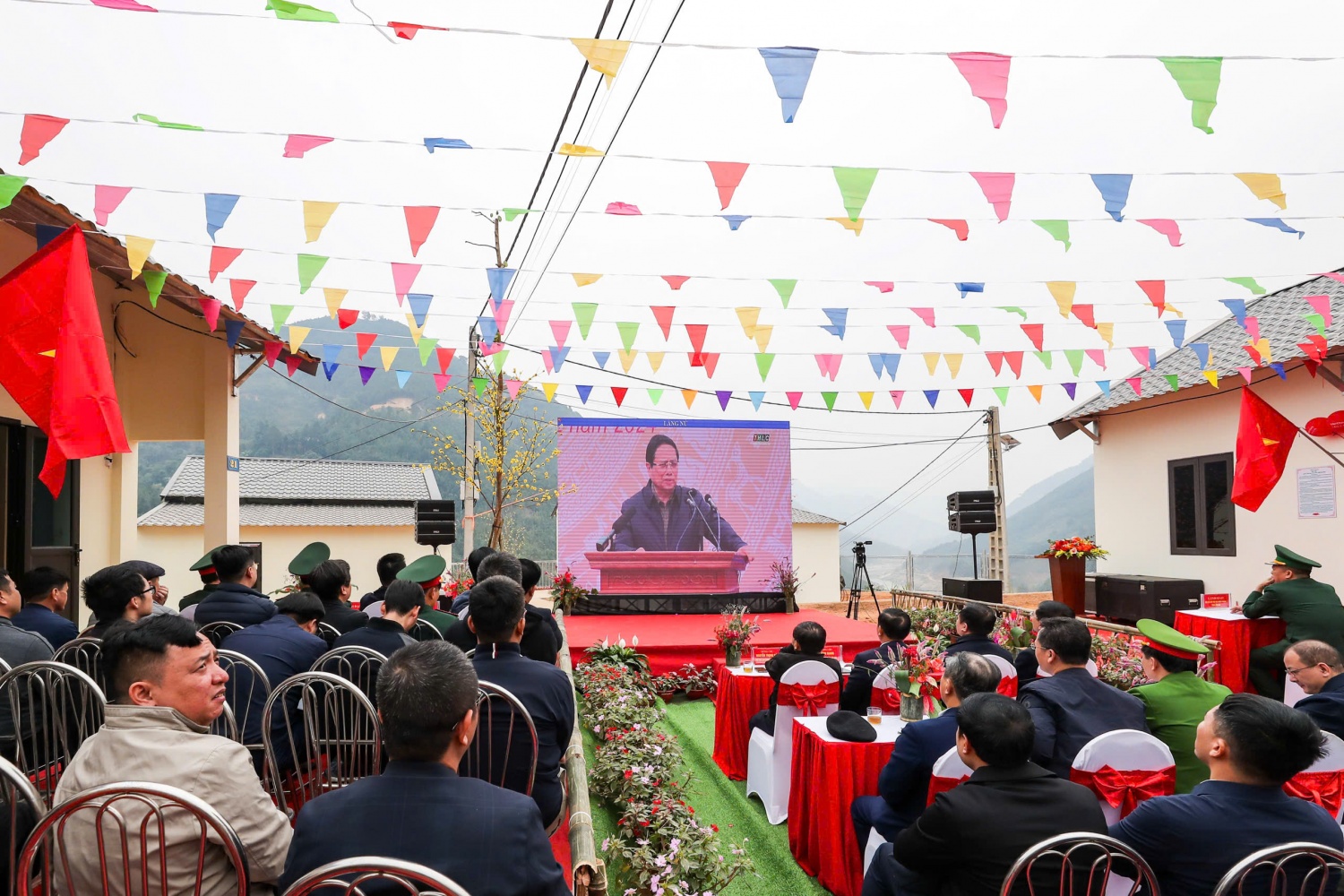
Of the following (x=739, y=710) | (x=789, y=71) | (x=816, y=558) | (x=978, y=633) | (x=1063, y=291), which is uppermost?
(x=789, y=71)

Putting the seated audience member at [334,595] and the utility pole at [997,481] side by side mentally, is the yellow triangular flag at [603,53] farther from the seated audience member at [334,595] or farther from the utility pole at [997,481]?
the utility pole at [997,481]

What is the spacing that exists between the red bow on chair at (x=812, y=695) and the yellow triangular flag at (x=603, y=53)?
10.2 ft

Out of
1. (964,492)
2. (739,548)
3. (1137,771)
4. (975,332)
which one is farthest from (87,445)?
(964,492)

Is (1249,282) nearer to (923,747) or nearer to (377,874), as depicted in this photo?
(923,747)

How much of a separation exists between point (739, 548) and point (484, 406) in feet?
13.3

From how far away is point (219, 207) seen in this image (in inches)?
201

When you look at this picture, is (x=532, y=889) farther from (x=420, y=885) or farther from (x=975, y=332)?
(x=975, y=332)

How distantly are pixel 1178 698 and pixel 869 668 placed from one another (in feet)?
4.92

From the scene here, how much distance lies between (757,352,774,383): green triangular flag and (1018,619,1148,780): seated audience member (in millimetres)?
5546

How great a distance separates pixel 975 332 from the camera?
8031 millimetres

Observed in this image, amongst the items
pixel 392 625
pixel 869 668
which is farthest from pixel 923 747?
pixel 392 625

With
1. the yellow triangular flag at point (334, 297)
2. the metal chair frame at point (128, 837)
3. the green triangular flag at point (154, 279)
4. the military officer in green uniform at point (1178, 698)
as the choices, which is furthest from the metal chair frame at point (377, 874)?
the yellow triangular flag at point (334, 297)

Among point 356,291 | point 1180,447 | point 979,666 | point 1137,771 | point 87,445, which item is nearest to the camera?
point 1137,771

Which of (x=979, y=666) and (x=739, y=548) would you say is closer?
(x=979, y=666)
